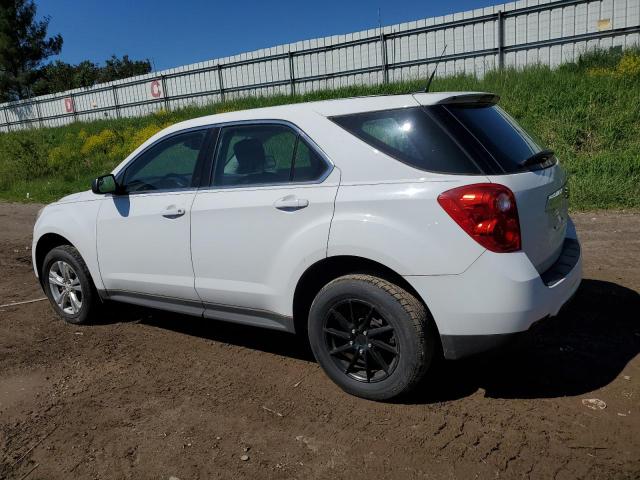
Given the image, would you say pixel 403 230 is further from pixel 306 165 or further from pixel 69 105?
pixel 69 105

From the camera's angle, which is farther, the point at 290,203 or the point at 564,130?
the point at 564,130

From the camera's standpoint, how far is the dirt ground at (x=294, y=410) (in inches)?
110

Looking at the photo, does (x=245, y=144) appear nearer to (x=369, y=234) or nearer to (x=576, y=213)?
(x=369, y=234)

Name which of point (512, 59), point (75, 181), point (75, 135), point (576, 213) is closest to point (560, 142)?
point (576, 213)

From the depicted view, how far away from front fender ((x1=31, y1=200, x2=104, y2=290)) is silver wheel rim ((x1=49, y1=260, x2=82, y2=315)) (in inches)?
10.3

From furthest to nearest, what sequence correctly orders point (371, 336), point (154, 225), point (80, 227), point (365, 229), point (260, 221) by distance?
point (80, 227)
point (154, 225)
point (260, 221)
point (371, 336)
point (365, 229)

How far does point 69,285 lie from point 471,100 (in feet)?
12.1

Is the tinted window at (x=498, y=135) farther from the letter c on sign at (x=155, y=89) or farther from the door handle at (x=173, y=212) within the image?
the letter c on sign at (x=155, y=89)

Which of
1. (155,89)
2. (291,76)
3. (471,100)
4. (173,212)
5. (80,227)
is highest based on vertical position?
(155,89)

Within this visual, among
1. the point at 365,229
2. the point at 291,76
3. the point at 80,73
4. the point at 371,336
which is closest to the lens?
the point at 365,229

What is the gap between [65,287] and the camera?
505cm

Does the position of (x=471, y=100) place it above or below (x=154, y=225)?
above

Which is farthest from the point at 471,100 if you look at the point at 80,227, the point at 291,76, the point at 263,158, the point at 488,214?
the point at 291,76

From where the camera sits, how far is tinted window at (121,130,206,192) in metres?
4.14
